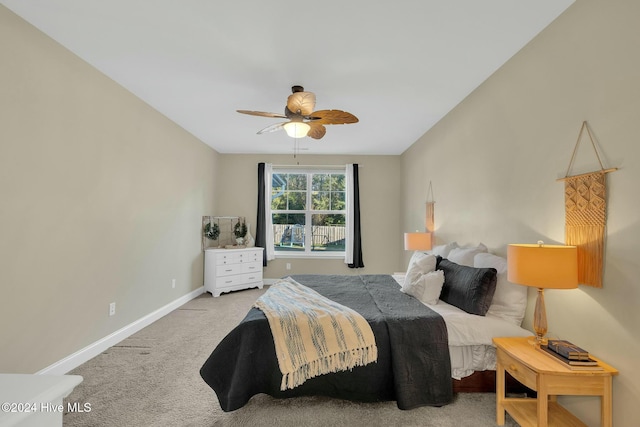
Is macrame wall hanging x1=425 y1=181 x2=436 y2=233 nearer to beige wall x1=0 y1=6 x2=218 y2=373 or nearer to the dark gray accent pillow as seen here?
the dark gray accent pillow

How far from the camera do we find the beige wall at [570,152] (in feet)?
→ 5.04

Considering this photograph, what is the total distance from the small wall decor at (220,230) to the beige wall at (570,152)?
13.1 feet

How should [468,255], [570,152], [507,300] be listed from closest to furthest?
[570,152] < [507,300] < [468,255]

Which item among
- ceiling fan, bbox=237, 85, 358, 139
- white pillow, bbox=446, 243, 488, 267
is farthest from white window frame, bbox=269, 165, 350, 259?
white pillow, bbox=446, 243, 488, 267

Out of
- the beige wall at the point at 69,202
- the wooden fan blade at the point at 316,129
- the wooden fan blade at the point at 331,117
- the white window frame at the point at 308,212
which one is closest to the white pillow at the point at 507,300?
the wooden fan blade at the point at 331,117

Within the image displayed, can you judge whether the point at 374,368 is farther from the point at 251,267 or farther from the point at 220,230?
the point at 220,230

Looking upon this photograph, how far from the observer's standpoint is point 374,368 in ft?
6.78

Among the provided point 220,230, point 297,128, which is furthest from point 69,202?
point 220,230

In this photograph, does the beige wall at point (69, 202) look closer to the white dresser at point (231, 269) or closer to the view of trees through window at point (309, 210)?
the white dresser at point (231, 269)

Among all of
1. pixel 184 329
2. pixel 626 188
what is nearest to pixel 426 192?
pixel 626 188

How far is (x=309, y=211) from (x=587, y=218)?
182 inches

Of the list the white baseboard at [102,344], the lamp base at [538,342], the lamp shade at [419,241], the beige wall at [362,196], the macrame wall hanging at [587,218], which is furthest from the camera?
the beige wall at [362,196]

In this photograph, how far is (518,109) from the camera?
2.36 metres

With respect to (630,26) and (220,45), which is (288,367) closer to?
(220,45)
